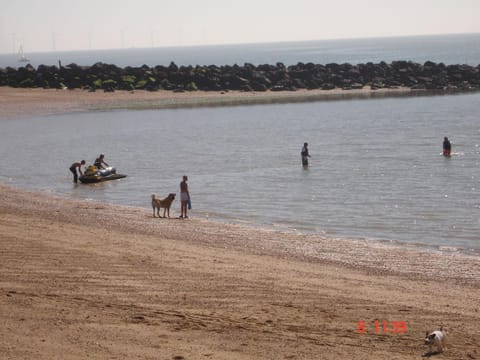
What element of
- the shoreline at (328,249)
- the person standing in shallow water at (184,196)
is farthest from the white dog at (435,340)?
the person standing in shallow water at (184,196)

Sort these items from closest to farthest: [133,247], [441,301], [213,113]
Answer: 1. [441,301]
2. [133,247]
3. [213,113]

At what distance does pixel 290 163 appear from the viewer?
3325cm

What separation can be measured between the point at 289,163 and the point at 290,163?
5cm

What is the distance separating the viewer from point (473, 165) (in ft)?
103

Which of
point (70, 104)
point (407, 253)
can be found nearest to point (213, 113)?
point (70, 104)

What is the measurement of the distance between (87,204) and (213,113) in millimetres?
32682

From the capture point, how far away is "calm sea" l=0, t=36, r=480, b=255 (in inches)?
860

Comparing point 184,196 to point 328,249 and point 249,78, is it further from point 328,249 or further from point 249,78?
point 249,78

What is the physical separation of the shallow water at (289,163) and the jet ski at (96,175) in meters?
0.35

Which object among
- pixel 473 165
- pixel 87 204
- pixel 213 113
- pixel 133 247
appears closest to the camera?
pixel 133 247

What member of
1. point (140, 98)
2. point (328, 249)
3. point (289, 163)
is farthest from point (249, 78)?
point (328, 249)

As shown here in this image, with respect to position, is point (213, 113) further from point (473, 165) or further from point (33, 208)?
point (33, 208)
